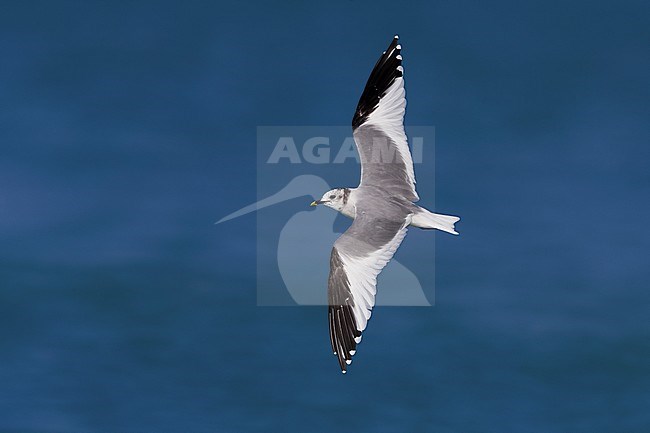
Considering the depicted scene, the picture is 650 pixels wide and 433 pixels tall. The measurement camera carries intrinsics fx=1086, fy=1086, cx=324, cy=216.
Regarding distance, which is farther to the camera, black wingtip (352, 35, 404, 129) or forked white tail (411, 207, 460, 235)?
black wingtip (352, 35, 404, 129)

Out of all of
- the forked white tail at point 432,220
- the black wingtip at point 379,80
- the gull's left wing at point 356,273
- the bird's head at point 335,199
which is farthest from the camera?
the black wingtip at point 379,80

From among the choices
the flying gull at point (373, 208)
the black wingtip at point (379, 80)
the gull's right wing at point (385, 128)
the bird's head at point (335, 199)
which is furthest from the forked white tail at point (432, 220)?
the black wingtip at point (379, 80)

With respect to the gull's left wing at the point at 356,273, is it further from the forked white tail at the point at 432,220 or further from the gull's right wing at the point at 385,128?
the gull's right wing at the point at 385,128

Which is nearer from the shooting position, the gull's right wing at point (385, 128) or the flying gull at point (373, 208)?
the flying gull at point (373, 208)

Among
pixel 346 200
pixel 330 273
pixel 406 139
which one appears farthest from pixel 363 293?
pixel 406 139

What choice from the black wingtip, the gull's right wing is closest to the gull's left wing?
the gull's right wing

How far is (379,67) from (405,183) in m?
1.25

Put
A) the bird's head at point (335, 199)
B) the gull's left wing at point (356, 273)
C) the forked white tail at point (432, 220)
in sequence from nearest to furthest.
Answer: the gull's left wing at point (356, 273) → the forked white tail at point (432, 220) → the bird's head at point (335, 199)

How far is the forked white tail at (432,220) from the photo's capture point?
9.43 meters

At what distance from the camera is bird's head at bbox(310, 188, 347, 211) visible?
9.98 metres

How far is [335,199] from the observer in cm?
1003

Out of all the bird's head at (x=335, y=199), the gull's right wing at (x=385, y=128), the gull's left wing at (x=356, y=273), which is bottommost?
the gull's left wing at (x=356, y=273)

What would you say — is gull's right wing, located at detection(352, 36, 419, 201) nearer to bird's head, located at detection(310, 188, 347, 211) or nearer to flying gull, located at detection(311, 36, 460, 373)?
flying gull, located at detection(311, 36, 460, 373)

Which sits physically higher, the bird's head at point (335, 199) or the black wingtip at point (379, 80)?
the black wingtip at point (379, 80)
